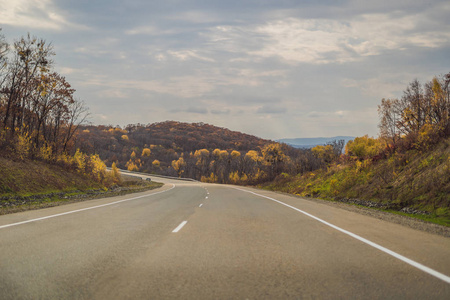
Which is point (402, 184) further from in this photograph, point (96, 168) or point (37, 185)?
point (96, 168)

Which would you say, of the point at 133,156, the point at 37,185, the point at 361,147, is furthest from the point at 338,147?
the point at 133,156

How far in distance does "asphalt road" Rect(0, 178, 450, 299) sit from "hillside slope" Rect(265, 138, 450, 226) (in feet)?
17.7

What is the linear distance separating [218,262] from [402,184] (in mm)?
14721

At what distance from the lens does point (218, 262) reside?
18.9 ft

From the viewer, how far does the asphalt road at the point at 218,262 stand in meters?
4.30

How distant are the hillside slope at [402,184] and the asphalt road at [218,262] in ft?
17.7

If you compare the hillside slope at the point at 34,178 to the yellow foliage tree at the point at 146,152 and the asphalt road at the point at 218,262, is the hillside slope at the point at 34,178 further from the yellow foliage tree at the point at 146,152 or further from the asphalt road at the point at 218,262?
the yellow foliage tree at the point at 146,152

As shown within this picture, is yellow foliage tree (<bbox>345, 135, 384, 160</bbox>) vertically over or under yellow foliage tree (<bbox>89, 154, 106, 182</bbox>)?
over

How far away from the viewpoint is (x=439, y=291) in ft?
14.1

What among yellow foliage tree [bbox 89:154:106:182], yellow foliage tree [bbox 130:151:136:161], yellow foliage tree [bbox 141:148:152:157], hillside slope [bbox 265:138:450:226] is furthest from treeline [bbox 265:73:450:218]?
yellow foliage tree [bbox 141:148:152:157]

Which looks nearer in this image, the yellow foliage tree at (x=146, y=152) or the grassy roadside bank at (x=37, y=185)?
the grassy roadside bank at (x=37, y=185)

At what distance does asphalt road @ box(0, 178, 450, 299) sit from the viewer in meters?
4.30

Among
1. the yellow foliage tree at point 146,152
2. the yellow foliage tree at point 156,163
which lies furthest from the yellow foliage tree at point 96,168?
the yellow foliage tree at point 146,152

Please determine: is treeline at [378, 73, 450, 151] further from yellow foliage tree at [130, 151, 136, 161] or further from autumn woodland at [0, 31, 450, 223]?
yellow foliage tree at [130, 151, 136, 161]
